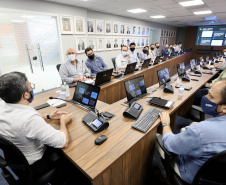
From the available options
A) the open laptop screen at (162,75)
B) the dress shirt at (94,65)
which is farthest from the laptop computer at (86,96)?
the dress shirt at (94,65)

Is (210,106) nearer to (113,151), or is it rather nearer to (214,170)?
(214,170)

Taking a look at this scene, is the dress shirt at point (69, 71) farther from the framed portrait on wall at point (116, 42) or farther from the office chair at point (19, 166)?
the framed portrait on wall at point (116, 42)

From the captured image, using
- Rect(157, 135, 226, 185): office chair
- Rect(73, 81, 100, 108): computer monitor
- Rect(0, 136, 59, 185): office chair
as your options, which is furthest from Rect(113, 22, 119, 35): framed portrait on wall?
Rect(157, 135, 226, 185): office chair

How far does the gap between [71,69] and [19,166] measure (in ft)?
6.69

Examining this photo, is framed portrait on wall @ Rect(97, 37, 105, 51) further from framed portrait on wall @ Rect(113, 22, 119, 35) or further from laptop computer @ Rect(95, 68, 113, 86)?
laptop computer @ Rect(95, 68, 113, 86)

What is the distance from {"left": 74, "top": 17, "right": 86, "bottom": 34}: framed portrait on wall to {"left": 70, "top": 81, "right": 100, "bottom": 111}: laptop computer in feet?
12.1

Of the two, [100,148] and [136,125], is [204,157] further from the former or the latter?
[100,148]

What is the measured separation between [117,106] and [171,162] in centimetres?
83

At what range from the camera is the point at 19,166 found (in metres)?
0.96

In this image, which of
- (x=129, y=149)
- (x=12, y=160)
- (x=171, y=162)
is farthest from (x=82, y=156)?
(x=171, y=162)

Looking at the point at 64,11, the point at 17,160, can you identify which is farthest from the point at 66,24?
the point at 17,160

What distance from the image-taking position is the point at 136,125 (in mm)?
1277

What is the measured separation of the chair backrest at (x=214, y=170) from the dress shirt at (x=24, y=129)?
37.3 inches

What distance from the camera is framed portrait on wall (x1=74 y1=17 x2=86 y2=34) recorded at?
4.55m
